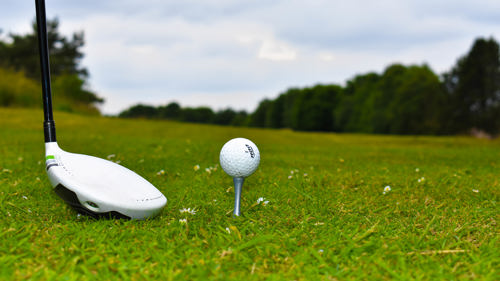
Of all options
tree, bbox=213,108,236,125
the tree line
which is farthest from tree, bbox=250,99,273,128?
the tree line

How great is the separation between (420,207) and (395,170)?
2285 millimetres

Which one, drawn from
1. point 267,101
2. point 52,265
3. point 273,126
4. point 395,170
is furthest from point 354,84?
point 52,265

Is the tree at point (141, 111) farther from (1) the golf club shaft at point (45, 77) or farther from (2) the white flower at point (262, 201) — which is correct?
(2) the white flower at point (262, 201)

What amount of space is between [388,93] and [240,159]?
52.0 metres

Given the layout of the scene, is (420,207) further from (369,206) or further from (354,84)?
(354,84)

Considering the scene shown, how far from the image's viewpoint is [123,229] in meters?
2.89

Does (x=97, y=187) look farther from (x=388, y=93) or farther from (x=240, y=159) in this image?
(x=388, y=93)

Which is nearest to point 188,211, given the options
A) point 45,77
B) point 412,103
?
point 45,77

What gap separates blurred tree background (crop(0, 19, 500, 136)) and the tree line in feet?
0.27

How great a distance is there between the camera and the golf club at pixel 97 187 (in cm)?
286

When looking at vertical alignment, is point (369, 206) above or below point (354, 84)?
below

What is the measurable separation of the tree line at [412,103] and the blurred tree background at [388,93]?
0.08 metres

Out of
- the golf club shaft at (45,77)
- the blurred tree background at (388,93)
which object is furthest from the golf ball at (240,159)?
the blurred tree background at (388,93)

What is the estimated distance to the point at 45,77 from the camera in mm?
3340
